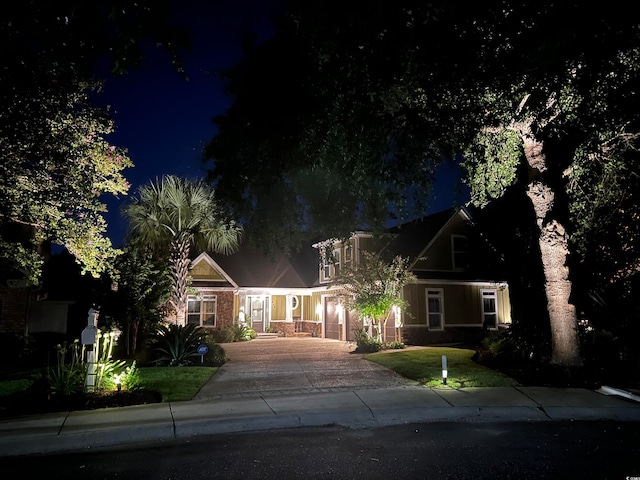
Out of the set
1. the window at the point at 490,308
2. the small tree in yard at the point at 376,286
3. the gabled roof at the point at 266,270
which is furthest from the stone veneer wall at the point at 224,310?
the window at the point at 490,308

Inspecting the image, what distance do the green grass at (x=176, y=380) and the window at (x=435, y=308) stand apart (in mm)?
11989

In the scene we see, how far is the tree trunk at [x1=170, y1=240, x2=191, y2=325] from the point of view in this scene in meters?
20.2

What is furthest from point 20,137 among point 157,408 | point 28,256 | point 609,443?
point 609,443

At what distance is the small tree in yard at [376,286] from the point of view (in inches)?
741

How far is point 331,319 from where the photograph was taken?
82.7 feet

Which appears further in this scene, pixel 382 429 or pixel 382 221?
pixel 382 221

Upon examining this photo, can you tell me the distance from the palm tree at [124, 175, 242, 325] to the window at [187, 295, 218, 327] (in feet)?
18.9

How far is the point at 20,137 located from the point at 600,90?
12.1m

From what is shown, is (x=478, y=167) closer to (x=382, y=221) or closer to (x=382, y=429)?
(x=382, y=221)

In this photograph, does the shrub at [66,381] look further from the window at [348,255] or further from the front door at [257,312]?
the front door at [257,312]

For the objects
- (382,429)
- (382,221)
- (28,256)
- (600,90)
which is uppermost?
(600,90)

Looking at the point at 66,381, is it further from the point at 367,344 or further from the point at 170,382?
the point at 367,344

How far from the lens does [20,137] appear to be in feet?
32.3

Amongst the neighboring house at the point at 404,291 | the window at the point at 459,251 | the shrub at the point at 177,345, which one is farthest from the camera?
the window at the point at 459,251
